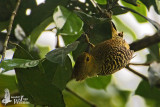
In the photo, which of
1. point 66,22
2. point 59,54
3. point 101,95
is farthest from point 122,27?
point 59,54

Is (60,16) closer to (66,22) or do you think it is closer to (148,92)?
(66,22)

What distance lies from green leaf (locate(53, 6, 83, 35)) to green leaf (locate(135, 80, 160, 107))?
2.20 ft

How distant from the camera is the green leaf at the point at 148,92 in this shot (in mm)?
1874

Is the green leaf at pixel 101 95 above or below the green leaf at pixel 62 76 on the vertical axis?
below

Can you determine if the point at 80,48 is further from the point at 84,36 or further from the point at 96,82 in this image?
the point at 96,82

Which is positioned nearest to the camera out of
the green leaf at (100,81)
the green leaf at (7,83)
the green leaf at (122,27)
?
the green leaf at (7,83)

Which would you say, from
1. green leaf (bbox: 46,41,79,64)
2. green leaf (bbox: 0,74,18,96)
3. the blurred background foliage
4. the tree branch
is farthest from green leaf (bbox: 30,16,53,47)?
the tree branch

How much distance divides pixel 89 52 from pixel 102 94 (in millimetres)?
1299

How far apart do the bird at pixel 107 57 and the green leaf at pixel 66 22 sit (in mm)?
113

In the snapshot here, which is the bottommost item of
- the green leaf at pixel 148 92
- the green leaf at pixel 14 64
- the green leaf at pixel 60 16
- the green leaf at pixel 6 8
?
the green leaf at pixel 148 92

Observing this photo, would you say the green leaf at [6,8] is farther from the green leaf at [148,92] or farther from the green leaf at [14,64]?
the green leaf at [148,92]

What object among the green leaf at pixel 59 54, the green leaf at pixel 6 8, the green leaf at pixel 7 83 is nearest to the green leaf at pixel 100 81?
the green leaf at pixel 7 83

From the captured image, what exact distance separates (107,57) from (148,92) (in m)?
0.59

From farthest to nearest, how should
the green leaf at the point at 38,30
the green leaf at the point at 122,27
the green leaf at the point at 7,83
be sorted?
the green leaf at the point at 122,27 → the green leaf at the point at 7,83 → the green leaf at the point at 38,30
